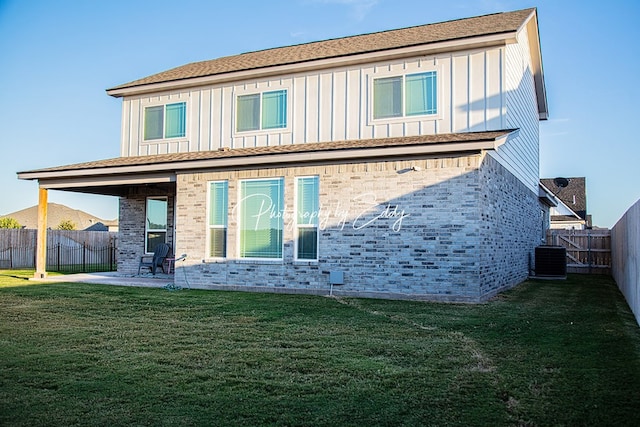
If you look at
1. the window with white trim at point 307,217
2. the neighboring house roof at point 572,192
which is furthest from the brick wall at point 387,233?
the neighboring house roof at point 572,192

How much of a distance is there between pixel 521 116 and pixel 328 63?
5616mm

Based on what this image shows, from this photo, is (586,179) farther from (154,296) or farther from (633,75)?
(154,296)

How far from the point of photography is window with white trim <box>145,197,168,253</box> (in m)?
16.7

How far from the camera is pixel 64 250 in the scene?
2488cm

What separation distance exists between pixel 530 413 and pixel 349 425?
4.66 feet

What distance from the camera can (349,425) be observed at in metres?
3.84

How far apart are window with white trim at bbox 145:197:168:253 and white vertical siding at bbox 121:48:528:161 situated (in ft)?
6.65

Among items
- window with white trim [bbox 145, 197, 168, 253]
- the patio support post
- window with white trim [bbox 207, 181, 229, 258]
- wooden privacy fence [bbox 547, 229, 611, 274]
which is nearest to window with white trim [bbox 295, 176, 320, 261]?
window with white trim [bbox 207, 181, 229, 258]

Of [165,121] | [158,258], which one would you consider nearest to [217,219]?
[165,121]

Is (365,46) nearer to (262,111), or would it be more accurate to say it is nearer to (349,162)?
(262,111)

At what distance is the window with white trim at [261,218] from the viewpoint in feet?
40.3

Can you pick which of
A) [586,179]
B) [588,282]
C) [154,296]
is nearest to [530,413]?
[154,296]

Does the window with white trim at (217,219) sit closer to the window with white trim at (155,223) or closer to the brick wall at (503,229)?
the window with white trim at (155,223)

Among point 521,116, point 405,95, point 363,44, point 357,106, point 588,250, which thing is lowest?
point 588,250
